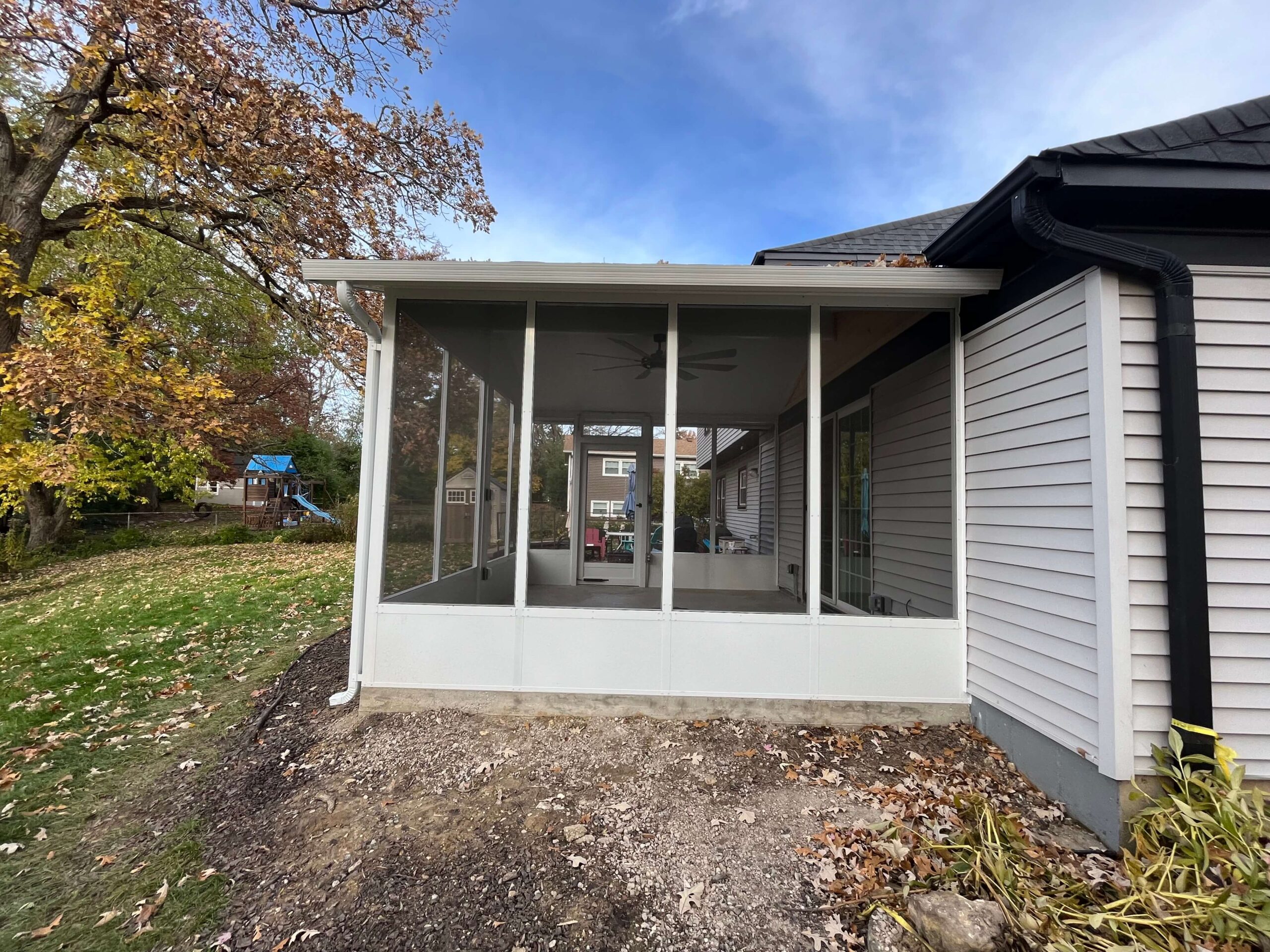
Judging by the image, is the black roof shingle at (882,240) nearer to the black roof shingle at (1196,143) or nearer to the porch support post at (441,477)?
the black roof shingle at (1196,143)

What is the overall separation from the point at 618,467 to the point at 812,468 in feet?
11.3

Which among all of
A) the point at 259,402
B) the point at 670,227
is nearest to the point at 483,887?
the point at 670,227

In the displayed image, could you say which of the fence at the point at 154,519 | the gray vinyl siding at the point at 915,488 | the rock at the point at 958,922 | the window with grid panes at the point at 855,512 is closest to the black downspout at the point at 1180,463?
the gray vinyl siding at the point at 915,488

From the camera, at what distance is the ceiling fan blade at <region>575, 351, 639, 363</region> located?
13.9ft

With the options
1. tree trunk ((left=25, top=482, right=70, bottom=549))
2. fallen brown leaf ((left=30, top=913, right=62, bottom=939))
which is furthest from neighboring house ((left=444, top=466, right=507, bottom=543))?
tree trunk ((left=25, top=482, right=70, bottom=549))

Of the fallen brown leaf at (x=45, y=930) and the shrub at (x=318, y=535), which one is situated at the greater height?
the shrub at (x=318, y=535)

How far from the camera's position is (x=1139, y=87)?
6.04 metres

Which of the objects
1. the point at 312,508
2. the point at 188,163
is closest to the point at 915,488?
the point at 188,163

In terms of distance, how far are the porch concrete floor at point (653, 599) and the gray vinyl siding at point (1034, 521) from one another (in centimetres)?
109

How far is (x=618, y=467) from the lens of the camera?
254 inches

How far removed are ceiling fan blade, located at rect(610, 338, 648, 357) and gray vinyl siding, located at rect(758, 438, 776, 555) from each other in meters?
3.54

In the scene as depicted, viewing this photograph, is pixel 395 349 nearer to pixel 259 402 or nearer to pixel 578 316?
pixel 578 316

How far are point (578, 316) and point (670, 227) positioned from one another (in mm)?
11222

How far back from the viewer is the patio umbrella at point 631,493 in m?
6.38
